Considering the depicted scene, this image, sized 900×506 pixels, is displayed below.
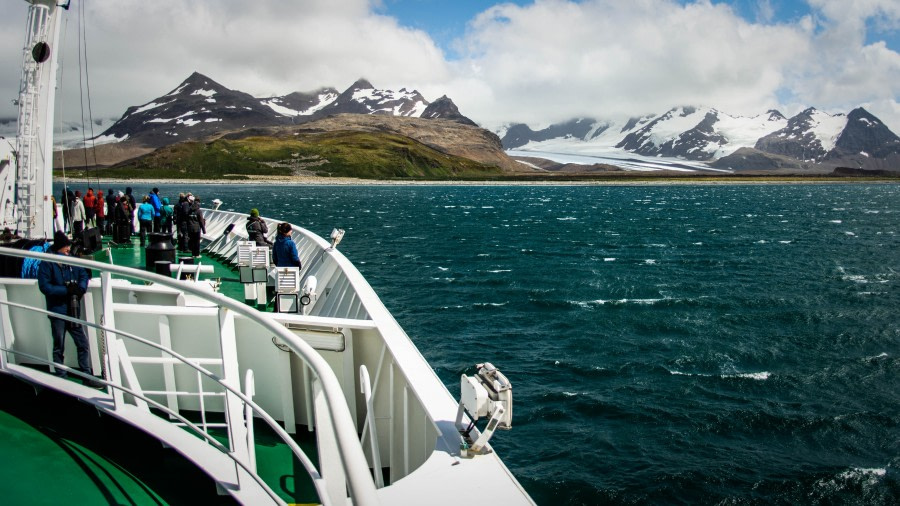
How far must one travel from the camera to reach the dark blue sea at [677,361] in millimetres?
13664

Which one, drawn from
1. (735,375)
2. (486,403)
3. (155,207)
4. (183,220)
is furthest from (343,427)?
(155,207)

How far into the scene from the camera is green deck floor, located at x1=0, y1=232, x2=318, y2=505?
18.3 feet

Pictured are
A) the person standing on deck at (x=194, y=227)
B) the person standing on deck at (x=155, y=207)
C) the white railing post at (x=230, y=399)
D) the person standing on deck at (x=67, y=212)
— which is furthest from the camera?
the person standing on deck at (x=155, y=207)

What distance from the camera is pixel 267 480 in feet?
21.5

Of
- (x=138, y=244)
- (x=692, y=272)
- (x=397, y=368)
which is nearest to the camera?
(x=397, y=368)

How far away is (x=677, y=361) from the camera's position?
68.1ft

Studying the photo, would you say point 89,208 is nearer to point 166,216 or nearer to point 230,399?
point 166,216

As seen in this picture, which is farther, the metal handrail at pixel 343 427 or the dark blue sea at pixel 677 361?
the dark blue sea at pixel 677 361

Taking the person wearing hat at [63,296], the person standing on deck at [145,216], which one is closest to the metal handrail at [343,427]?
the person wearing hat at [63,296]

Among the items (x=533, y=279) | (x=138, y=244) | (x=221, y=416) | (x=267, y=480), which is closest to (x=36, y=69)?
(x=138, y=244)

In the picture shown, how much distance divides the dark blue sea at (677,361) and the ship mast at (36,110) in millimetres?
12122

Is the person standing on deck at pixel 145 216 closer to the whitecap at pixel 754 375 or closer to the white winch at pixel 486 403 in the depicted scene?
the whitecap at pixel 754 375

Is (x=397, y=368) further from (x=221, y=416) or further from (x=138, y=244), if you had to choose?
(x=138, y=244)

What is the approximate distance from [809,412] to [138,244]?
22991 millimetres
